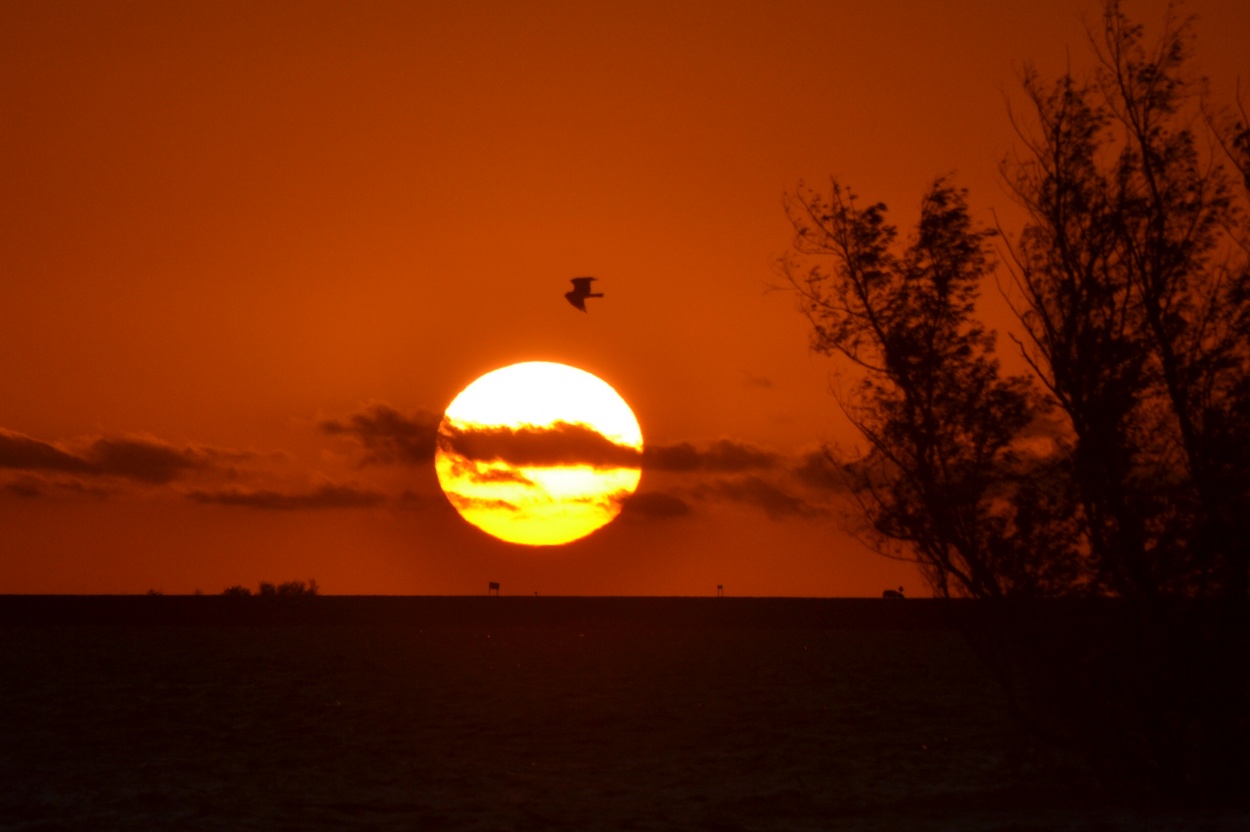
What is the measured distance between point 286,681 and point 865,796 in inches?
2611

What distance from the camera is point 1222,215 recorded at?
92.9 feet

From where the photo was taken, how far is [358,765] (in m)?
47.3

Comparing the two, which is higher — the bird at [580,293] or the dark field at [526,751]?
the bird at [580,293]

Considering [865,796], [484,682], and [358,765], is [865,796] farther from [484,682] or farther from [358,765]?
[484,682]

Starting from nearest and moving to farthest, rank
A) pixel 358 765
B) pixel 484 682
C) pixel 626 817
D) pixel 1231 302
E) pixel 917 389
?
pixel 1231 302, pixel 917 389, pixel 626 817, pixel 358 765, pixel 484 682

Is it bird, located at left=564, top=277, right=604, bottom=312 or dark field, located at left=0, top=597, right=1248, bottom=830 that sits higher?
bird, located at left=564, top=277, right=604, bottom=312

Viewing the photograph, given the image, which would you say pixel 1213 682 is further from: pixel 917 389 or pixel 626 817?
pixel 626 817

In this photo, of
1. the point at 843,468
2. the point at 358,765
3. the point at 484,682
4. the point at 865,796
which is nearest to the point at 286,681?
the point at 484,682

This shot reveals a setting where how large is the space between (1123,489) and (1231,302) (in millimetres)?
4100

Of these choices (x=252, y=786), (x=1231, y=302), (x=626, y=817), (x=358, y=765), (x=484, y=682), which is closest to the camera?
(x=1231, y=302)

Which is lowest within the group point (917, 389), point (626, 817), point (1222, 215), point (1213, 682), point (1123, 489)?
point (626, 817)

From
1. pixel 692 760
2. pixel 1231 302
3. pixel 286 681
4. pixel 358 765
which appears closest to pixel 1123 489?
pixel 1231 302

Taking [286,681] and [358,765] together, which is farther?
[286,681]

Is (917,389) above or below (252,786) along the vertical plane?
above
